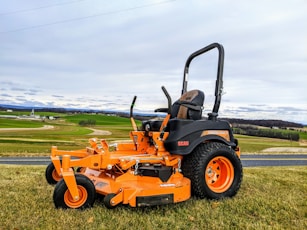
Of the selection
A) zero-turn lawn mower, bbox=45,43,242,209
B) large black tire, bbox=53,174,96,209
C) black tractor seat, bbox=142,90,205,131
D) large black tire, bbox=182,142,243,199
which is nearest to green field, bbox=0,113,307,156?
black tractor seat, bbox=142,90,205,131

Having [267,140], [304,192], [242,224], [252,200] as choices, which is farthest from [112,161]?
[267,140]

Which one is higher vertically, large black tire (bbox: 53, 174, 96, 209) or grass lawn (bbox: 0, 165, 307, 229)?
large black tire (bbox: 53, 174, 96, 209)

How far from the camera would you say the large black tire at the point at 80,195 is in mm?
4621

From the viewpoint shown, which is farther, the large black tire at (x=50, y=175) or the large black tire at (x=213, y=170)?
the large black tire at (x=50, y=175)

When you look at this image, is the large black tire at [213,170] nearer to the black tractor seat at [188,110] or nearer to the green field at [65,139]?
the black tractor seat at [188,110]

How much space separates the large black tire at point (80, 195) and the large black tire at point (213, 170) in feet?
5.37

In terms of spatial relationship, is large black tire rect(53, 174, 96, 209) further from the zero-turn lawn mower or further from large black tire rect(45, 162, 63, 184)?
large black tire rect(45, 162, 63, 184)

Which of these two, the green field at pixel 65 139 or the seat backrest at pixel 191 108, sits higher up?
the seat backrest at pixel 191 108

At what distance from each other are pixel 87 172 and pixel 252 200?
2837mm

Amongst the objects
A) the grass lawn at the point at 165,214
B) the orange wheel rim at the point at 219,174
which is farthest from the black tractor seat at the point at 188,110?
the grass lawn at the point at 165,214

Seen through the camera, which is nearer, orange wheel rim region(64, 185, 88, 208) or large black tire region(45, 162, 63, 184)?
orange wheel rim region(64, 185, 88, 208)

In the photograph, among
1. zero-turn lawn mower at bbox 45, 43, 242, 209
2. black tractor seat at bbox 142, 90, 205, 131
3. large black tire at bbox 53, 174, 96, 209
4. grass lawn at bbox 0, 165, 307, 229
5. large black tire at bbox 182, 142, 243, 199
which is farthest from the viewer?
black tractor seat at bbox 142, 90, 205, 131

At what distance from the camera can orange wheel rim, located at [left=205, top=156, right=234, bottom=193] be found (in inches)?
227

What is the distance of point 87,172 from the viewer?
5797mm
